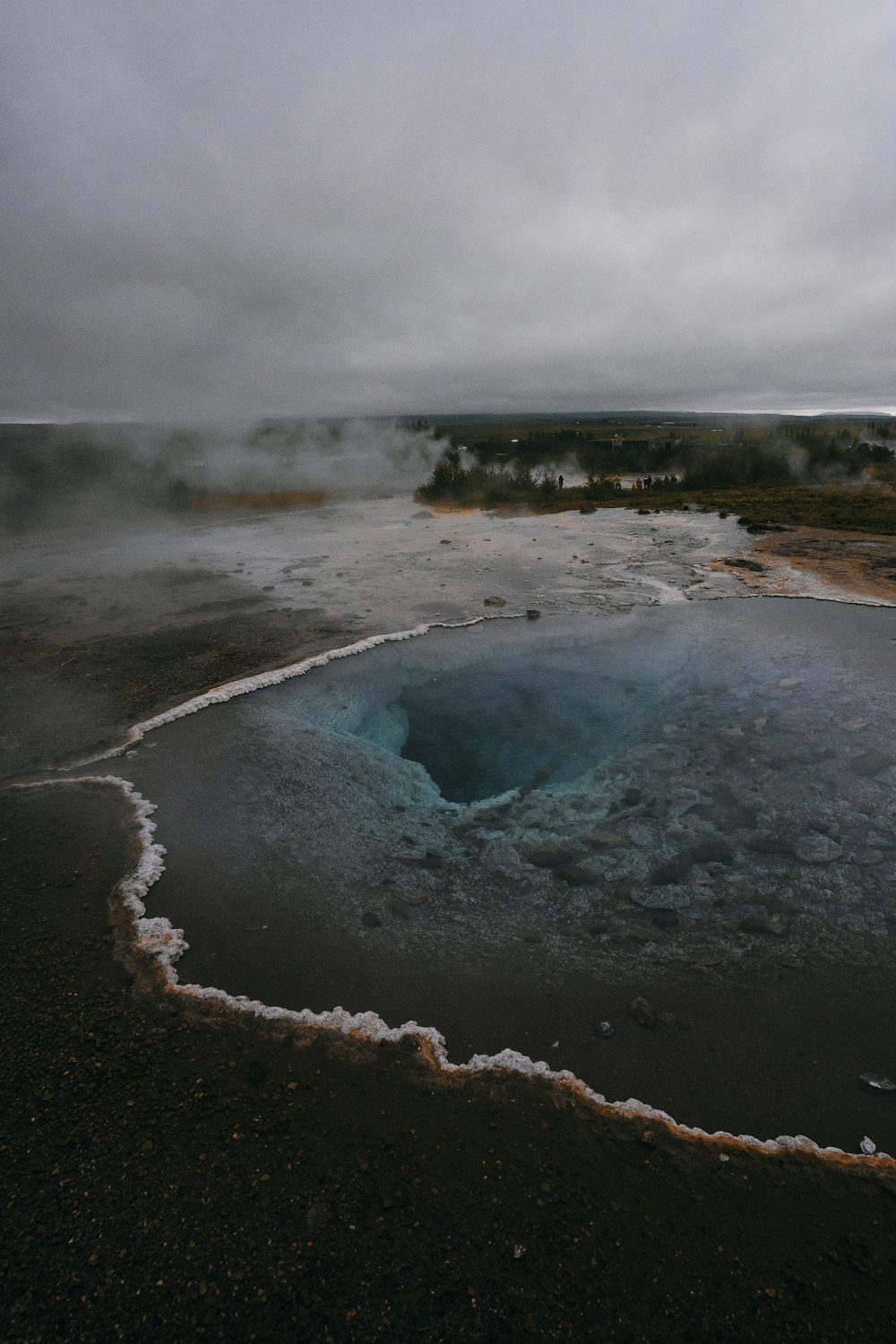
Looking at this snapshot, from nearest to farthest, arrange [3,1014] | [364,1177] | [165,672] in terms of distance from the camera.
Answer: [364,1177] < [3,1014] < [165,672]

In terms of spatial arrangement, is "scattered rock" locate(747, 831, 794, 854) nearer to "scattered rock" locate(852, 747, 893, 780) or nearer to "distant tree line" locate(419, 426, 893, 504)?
"scattered rock" locate(852, 747, 893, 780)

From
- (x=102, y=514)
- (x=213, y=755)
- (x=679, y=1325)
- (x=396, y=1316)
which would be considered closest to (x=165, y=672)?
(x=213, y=755)

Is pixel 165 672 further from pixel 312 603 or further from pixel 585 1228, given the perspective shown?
pixel 585 1228

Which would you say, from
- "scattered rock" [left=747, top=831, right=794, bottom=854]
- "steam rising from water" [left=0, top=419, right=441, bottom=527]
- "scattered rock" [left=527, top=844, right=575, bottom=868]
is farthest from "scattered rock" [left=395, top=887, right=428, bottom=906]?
"steam rising from water" [left=0, top=419, right=441, bottom=527]

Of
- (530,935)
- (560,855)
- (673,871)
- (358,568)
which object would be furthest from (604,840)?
(358,568)

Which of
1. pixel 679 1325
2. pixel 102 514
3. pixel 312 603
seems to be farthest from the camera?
pixel 102 514

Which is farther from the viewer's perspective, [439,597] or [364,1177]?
[439,597]

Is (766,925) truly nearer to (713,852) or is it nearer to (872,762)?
(713,852)
